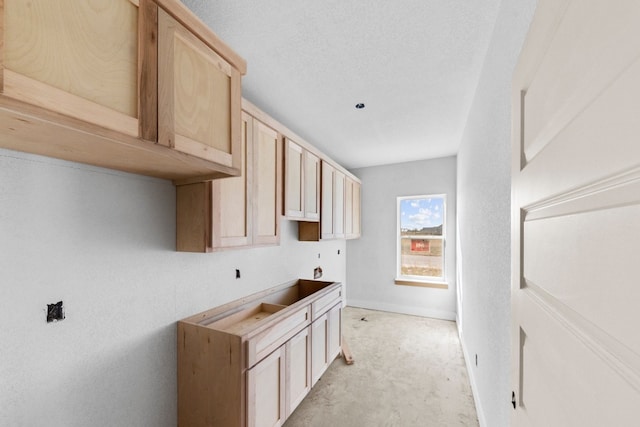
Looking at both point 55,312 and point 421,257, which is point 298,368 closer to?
point 55,312

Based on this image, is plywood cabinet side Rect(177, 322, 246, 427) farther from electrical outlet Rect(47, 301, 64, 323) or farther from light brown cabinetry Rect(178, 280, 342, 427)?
electrical outlet Rect(47, 301, 64, 323)

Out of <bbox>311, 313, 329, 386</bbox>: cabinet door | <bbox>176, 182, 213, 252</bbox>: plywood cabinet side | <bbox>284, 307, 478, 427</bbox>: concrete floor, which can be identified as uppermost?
<bbox>176, 182, 213, 252</bbox>: plywood cabinet side

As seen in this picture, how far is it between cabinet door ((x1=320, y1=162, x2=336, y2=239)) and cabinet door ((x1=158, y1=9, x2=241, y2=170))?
67.6 inches

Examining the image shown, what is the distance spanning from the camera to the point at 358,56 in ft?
5.50

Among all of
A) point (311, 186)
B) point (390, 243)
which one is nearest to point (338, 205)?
point (311, 186)

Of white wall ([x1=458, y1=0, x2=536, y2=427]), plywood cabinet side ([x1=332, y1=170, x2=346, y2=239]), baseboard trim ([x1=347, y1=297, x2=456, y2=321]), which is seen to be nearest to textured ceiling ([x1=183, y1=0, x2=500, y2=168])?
white wall ([x1=458, y1=0, x2=536, y2=427])

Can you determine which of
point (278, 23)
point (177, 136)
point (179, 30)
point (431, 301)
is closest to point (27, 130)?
point (177, 136)

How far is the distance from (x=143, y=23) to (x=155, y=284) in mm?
1298

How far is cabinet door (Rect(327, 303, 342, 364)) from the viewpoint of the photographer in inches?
102

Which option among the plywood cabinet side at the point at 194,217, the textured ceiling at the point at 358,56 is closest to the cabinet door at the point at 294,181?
the textured ceiling at the point at 358,56

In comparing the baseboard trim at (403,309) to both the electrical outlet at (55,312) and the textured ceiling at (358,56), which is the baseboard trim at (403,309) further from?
the electrical outlet at (55,312)

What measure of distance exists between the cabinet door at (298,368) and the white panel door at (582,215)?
1548 mm

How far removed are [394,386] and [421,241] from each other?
251cm

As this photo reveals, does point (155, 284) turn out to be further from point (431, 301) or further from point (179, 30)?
point (431, 301)
